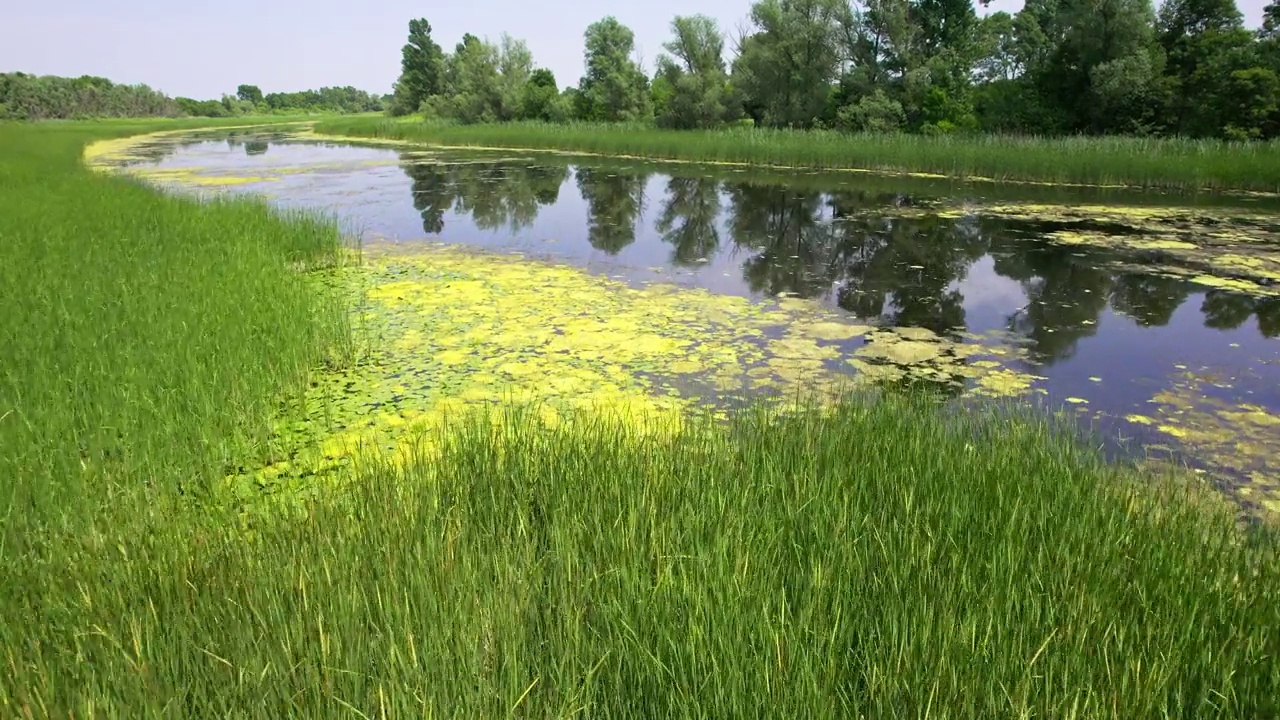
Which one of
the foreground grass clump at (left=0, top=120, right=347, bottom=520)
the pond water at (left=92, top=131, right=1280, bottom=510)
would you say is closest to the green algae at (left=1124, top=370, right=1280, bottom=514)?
the pond water at (left=92, top=131, right=1280, bottom=510)

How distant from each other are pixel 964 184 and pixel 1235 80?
7.49 m

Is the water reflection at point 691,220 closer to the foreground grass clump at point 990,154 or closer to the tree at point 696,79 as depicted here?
the foreground grass clump at point 990,154

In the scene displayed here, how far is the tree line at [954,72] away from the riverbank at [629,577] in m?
18.2

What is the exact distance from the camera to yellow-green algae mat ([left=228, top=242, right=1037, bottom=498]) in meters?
3.50

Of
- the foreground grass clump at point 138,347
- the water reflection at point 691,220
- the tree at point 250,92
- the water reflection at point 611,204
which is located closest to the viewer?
the foreground grass clump at point 138,347

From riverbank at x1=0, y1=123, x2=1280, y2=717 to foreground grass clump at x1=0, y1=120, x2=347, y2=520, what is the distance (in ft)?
0.09

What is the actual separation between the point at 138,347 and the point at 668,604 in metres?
3.43

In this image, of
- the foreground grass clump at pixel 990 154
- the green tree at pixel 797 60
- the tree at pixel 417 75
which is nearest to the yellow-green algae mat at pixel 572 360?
the foreground grass clump at pixel 990 154

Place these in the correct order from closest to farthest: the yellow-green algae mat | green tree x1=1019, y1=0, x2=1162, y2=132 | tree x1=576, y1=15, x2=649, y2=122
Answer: the yellow-green algae mat < green tree x1=1019, y1=0, x2=1162, y2=132 < tree x1=576, y1=15, x2=649, y2=122

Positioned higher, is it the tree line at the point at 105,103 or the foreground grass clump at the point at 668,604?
the tree line at the point at 105,103

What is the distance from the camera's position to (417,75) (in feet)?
172

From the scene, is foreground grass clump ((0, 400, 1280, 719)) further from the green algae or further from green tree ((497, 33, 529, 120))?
green tree ((497, 33, 529, 120))

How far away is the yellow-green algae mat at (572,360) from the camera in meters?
3.50

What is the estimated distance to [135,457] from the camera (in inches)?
111
